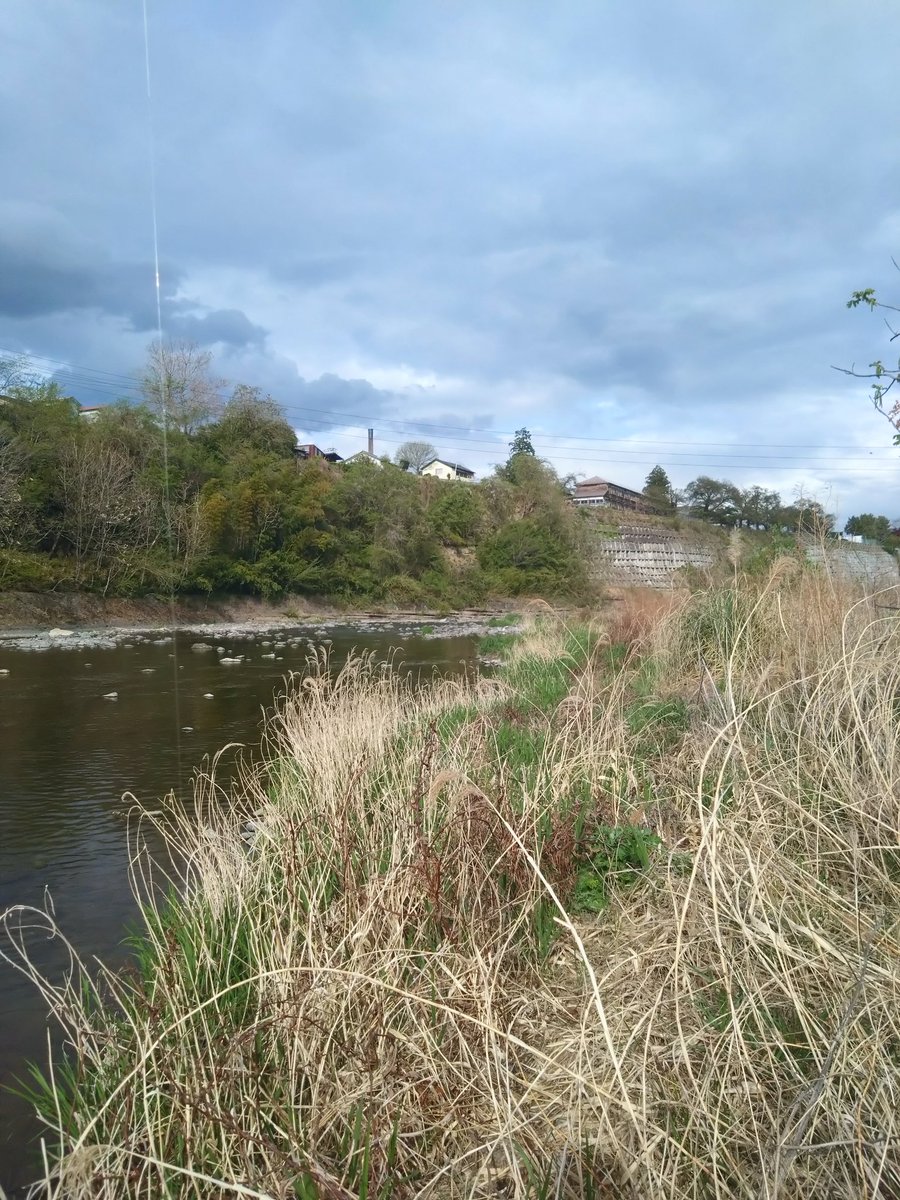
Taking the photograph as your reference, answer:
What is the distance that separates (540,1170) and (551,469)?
172ft

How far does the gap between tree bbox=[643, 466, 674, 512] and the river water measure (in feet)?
179

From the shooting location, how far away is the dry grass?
2041mm

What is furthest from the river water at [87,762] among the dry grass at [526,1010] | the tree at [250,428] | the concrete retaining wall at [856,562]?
the tree at [250,428]

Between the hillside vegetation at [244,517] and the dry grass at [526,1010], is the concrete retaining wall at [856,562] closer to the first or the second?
the dry grass at [526,1010]

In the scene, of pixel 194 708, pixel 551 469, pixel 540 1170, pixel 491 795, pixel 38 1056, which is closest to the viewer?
pixel 540 1170

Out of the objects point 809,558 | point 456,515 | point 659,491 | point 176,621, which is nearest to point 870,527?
point 809,558

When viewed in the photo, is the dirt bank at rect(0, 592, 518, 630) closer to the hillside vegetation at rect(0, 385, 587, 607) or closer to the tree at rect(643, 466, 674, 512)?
the hillside vegetation at rect(0, 385, 587, 607)

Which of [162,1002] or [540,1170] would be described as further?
→ [162,1002]

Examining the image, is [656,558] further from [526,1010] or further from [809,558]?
[526,1010]

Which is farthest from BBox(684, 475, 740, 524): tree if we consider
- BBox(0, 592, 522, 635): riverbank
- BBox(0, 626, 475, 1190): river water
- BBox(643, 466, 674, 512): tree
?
BBox(0, 626, 475, 1190): river water

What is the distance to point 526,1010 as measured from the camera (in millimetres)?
2799

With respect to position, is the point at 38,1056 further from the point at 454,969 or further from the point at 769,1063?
the point at 769,1063

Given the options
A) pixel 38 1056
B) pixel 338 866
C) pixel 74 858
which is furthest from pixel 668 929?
pixel 74 858

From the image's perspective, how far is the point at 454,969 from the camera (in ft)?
9.74
